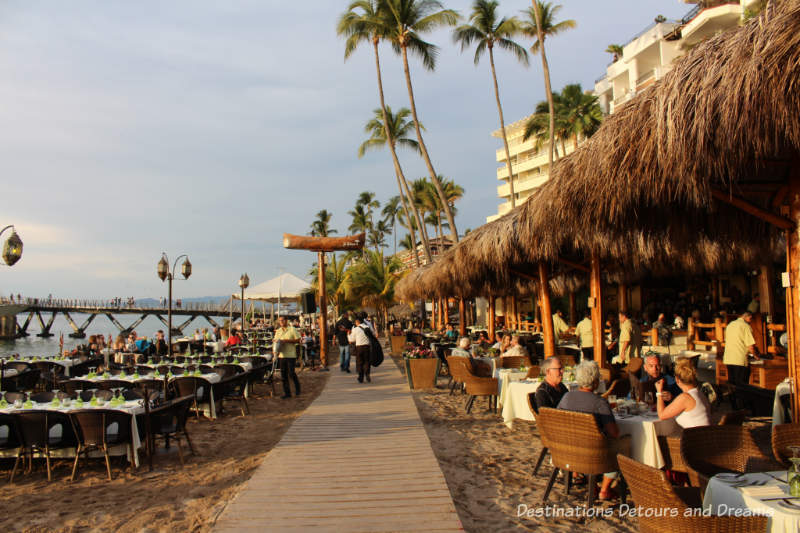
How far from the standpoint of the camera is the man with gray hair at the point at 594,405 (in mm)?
4375

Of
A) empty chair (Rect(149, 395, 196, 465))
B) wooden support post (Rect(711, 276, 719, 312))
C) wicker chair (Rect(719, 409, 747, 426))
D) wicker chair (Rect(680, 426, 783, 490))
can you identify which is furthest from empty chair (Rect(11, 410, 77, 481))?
wooden support post (Rect(711, 276, 719, 312))

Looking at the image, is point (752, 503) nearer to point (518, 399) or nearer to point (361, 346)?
point (518, 399)

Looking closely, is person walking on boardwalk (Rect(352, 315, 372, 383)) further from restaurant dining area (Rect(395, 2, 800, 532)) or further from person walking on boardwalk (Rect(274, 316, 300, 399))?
restaurant dining area (Rect(395, 2, 800, 532))

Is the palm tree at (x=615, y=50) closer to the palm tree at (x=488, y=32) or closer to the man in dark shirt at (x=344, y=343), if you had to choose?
the palm tree at (x=488, y=32)

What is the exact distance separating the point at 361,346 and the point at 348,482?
6885mm

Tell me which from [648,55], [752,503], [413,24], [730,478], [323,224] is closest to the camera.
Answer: [752,503]

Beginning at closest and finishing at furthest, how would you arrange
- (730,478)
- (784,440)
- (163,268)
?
→ (730,478) → (784,440) → (163,268)

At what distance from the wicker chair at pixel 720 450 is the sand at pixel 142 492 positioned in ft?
11.3

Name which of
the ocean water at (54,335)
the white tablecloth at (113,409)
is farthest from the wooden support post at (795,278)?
the ocean water at (54,335)

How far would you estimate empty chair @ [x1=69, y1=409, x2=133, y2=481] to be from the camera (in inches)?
221

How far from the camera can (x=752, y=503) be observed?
2705 mm

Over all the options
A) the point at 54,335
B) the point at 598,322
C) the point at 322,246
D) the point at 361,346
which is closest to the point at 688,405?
the point at 598,322

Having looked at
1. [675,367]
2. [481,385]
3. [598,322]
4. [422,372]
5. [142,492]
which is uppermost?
[598,322]

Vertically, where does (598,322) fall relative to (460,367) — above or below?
above
